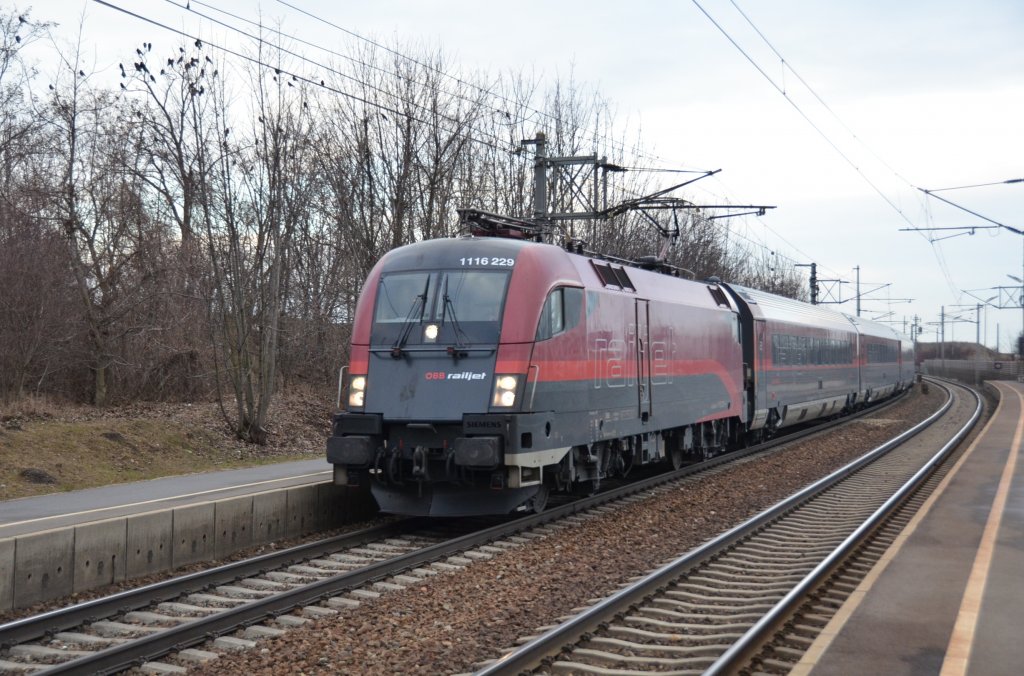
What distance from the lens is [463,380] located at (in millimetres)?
11508

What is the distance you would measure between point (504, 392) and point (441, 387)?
769 mm

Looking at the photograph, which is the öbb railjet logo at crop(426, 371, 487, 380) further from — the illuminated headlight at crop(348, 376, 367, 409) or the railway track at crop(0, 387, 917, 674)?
the railway track at crop(0, 387, 917, 674)

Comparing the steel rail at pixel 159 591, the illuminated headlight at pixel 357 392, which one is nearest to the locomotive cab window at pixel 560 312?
the illuminated headlight at pixel 357 392

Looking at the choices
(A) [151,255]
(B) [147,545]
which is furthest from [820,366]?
(B) [147,545]

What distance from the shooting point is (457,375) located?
1154cm

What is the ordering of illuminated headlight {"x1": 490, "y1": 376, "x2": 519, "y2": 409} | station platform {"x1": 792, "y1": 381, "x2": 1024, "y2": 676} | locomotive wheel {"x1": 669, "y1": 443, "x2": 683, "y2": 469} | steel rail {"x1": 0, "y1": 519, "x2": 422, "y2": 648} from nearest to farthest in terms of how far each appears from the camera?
1. station platform {"x1": 792, "y1": 381, "x2": 1024, "y2": 676}
2. steel rail {"x1": 0, "y1": 519, "x2": 422, "y2": 648}
3. illuminated headlight {"x1": 490, "y1": 376, "x2": 519, "y2": 409}
4. locomotive wheel {"x1": 669, "y1": 443, "x2": 683, "y2": 469}

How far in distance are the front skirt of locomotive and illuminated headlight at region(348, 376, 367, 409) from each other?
1001 millimetres

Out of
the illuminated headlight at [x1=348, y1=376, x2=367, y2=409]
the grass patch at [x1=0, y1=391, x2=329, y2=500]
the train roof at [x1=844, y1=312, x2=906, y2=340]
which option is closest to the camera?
the illuminated headlight at [x1=348, y1=376, x2=367, y2=409]

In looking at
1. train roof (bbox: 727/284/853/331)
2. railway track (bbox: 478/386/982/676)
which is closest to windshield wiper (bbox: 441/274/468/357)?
railway track (bbox: 478/386/982/676)

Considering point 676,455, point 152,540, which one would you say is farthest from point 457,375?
point 676,455

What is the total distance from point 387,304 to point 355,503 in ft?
9.36

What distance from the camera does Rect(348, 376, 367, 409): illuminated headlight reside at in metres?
12.0

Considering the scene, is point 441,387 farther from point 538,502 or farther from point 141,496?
point 141,496

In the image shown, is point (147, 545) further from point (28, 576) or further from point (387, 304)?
point (387, 304)
